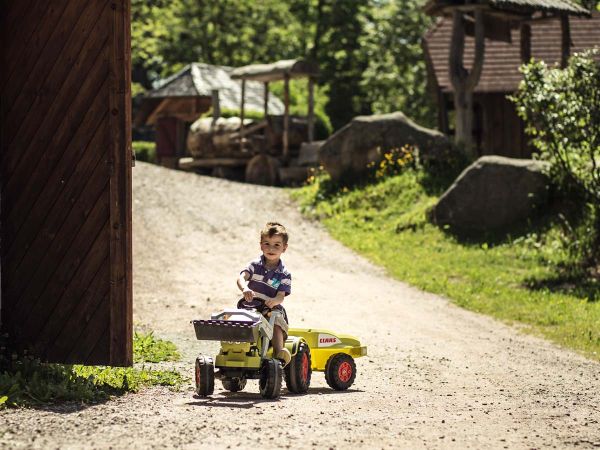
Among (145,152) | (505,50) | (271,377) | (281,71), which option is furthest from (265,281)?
(145,152)

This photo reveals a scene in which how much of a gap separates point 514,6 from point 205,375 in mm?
17877

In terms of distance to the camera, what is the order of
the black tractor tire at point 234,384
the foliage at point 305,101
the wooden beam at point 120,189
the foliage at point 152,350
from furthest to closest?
the foliage at point 305,101 → the foliage at point 152,350 → the wooden beam at point 120,189 → the black tractor tire at point 234,384

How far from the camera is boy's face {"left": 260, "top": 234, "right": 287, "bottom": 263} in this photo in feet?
29.1

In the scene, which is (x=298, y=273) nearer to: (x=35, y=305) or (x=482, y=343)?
(x=482, y=343)

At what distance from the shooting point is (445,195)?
21.7 m

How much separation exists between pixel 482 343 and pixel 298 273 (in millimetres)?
5921

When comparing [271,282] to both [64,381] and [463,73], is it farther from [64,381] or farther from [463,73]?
[463,73]

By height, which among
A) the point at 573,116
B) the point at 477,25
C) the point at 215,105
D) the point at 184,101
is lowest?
the point at 573,116

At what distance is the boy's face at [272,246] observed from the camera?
888 centimetres

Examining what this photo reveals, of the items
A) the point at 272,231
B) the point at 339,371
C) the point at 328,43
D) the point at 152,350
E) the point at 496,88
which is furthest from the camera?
the point at 328,43

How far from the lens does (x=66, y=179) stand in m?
9.59

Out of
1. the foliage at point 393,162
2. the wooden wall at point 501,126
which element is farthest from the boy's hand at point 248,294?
the wooden wall at point 501,126

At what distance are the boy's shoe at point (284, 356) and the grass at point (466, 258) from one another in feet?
15.5

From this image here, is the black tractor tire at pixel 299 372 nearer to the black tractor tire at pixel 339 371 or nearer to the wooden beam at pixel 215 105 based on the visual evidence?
the black tractor tire at pixel 339 371
